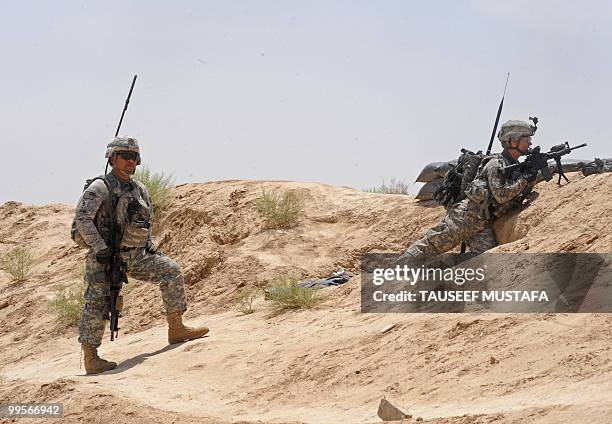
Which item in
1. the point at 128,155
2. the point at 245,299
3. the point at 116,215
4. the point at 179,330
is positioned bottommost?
the point at 179,330

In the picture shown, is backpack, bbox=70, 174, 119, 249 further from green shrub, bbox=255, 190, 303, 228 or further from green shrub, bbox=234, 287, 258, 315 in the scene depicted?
green shrub, bbox=255, 190, 303, 228

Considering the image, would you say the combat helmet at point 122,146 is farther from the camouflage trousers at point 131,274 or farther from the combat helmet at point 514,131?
the combat helmet at point 514,131

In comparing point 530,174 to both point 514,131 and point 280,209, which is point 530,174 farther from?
point 280,209

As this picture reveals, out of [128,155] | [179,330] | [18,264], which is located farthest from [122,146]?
[18,264]

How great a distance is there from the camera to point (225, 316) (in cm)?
1013

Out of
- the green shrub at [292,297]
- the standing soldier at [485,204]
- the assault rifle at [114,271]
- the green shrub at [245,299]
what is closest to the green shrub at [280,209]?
the green shrub at [245,299]

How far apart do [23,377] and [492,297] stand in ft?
14.6

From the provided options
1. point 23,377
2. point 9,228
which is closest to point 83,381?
point 23,377

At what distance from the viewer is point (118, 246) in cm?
859

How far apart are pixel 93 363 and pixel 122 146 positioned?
1901mm

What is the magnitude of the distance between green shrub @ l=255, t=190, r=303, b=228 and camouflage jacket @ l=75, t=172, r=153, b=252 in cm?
358

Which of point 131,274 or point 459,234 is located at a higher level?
point 459,234

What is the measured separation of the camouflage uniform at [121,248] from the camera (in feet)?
27.7

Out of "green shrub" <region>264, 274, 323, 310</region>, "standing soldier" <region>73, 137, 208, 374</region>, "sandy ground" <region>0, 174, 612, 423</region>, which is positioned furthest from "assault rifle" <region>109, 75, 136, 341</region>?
"green shrub" <region>264, 274, 323, 310</region>
